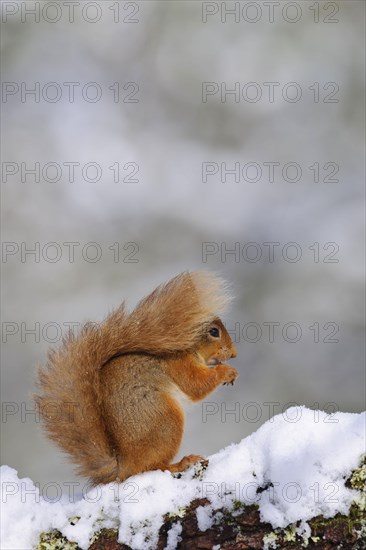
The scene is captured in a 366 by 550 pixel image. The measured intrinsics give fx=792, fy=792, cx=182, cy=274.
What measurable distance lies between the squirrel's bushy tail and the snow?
0.69 feet

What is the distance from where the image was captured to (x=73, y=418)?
6.39ft

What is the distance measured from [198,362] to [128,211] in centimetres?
312

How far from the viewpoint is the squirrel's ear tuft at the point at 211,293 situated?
205 cm

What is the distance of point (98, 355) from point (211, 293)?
13.2 inches

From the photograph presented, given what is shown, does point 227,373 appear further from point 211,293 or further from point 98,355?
point 98,355

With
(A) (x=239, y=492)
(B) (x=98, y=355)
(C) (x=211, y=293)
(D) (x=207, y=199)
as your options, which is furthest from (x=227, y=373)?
(D) (x=207, y=199)

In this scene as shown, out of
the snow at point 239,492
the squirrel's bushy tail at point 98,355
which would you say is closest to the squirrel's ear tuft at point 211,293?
the squirrel's bushy tail at point 98,355

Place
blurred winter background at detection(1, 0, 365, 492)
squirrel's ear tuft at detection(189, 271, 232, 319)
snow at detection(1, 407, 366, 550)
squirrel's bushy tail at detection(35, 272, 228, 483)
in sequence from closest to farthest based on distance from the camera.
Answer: snow at detection(1, 407, 366, 550) < squirrel's bushy tail at detection(35, 272, 228, 483) < squirrel's ear tuft at detection(189, 271, 232, 319) < blurred winter background at detection(1, 0, 365, 492)

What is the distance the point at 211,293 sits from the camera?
2062 millimetres

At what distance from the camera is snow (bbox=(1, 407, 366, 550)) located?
5.01ft

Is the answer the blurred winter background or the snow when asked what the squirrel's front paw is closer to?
the snow

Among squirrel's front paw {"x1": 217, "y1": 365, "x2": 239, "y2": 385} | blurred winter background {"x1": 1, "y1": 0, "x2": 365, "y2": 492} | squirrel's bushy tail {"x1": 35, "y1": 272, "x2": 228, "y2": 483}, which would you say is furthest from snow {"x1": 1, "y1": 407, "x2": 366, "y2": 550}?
blurred winter background {"x1": 1, "y1": 0, "x2": 365, "y2": 492}

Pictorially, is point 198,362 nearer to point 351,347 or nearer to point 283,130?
point 351,347

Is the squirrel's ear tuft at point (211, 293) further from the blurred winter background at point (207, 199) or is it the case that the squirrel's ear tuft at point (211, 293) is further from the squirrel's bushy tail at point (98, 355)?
the blurred winter background at point (207, 199)
